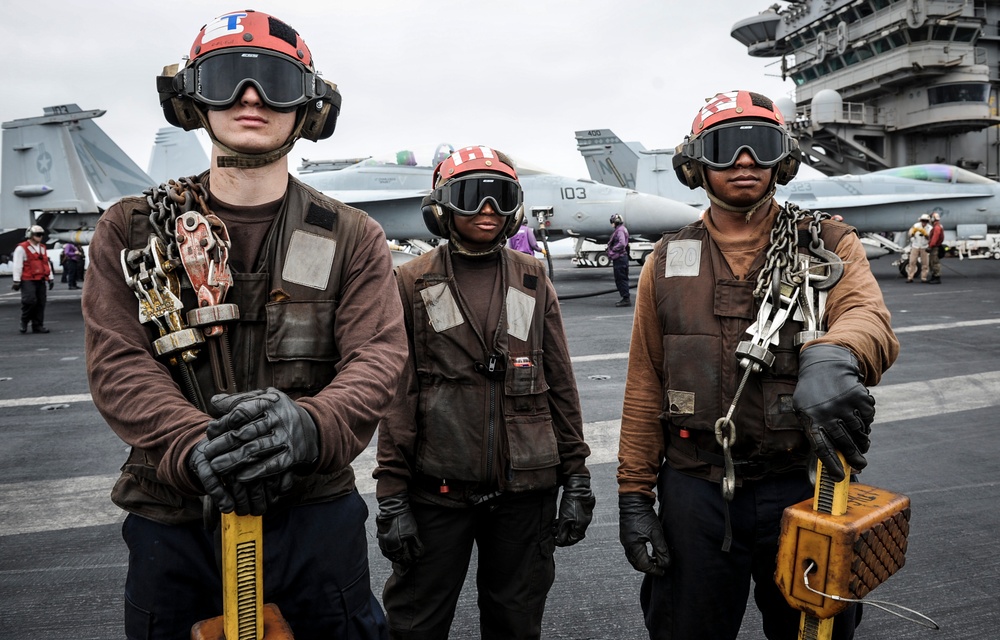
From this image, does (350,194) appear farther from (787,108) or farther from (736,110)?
(787,108)

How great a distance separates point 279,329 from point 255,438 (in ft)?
1.56

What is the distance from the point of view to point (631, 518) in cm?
226

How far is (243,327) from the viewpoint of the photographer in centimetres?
176

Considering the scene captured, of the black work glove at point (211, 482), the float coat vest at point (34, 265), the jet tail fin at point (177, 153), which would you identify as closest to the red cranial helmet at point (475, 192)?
the black work glove at point (211, 482)

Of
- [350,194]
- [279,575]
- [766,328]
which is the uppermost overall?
[350,194]

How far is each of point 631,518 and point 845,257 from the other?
111 cm

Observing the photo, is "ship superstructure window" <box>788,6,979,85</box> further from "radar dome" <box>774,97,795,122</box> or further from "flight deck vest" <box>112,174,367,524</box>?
"flight deck vest" <box>112,174,367,524</box>

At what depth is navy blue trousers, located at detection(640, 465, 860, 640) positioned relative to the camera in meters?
2.06

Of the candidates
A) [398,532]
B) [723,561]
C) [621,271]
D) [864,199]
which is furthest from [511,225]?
[864,199]

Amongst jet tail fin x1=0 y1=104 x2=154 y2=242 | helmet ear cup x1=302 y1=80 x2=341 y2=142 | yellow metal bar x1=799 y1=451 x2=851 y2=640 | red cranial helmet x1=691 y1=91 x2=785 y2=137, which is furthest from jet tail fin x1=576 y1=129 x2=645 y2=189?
yellow metal bar x1=799 y1=451 x2=851 y2=640

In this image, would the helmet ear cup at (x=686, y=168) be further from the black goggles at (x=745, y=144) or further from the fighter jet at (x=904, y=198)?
the fighter jet at (x=904, y=198)

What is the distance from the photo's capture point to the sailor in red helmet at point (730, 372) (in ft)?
6.65

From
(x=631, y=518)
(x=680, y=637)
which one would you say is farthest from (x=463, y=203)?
(x=680, y=637)

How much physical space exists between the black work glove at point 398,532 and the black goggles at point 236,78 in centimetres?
139
